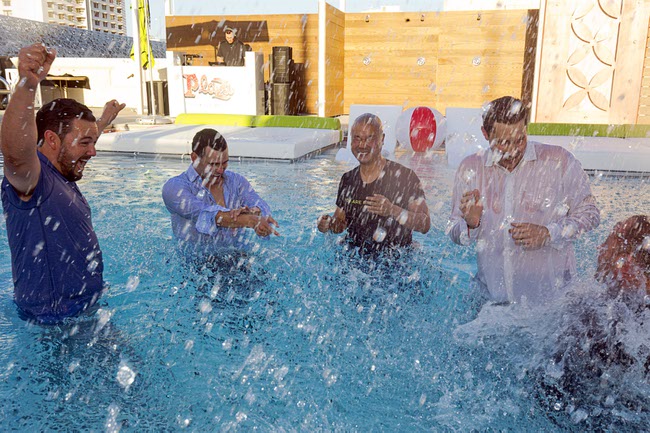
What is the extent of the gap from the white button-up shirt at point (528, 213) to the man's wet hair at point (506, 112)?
0.84 feet

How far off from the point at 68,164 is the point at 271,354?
4.90 feet

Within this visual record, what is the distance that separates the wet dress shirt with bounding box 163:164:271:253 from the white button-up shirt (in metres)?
1.57

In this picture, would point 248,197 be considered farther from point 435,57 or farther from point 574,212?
point 435,57

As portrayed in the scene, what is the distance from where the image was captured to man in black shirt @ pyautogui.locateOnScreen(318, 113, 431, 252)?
373 cm

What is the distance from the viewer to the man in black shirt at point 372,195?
373 centimetres

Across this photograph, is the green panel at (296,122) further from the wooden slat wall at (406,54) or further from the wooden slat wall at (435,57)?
the wooden slat wall at (435,57)

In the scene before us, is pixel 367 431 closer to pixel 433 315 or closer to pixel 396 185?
pixel 433 315

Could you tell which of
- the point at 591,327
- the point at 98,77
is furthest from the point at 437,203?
the point at 98,77

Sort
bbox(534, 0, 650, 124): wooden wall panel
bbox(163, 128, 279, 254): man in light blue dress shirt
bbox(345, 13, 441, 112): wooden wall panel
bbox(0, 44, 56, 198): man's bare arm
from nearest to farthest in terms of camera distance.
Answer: bbox(0, 44, 56, 198): man's bare arm < bbox(163, 128, 279, 254): man in light blue dress shirt < bbox(534, 0, 650, 124): wooden wall panel < bbox(345, 13, 441, 112): wooden wall panel

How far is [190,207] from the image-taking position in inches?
146

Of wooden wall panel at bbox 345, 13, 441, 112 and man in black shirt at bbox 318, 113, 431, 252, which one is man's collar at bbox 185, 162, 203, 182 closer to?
man in black shirt at bbox 318, 113, 431, 252

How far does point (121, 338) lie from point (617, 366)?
2460 mm

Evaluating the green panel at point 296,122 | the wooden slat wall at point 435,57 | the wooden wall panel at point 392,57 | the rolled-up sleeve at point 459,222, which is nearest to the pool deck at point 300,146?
the green panel at point 296,122

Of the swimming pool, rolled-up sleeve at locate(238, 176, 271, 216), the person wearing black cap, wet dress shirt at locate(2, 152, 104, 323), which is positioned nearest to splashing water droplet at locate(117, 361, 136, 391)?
the swimming pool
